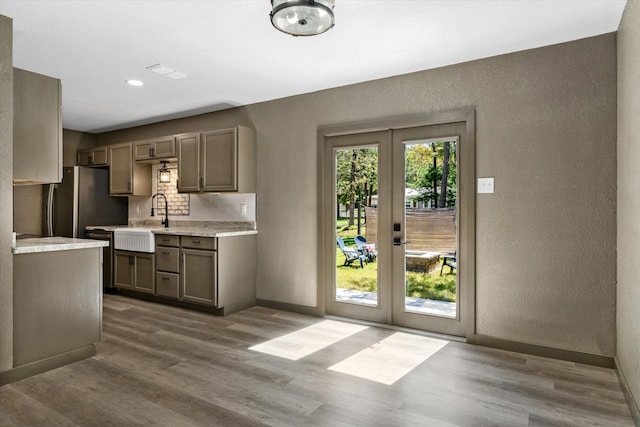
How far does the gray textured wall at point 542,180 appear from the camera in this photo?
2.95 meters

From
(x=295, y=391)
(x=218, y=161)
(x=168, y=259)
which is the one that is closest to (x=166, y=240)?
(x=168, y=259)

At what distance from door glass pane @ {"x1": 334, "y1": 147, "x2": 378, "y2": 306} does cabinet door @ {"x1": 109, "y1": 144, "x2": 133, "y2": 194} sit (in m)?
3.15

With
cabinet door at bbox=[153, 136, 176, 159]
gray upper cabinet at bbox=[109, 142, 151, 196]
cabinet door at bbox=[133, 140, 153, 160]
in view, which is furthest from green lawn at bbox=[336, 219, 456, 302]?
gray upper cabinet at bbox=[109, 142, 151, 196]

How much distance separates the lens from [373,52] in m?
3.30

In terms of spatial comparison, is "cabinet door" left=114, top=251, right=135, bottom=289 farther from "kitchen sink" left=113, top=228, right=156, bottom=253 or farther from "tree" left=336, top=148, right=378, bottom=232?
"tree" left=336, top=148, right=378, bottom=232

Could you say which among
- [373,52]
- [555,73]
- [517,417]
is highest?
[373,52]

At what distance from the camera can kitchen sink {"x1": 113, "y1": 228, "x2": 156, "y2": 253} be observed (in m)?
4.87

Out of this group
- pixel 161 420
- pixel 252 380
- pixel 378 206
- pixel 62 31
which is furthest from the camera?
pixel 378 206

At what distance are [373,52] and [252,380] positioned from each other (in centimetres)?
267

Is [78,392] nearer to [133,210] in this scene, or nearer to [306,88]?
[306,88]

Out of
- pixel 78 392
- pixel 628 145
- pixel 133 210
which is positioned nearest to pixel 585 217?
pixel 628 145

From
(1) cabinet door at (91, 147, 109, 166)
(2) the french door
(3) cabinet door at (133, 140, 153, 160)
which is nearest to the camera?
(2) the french door

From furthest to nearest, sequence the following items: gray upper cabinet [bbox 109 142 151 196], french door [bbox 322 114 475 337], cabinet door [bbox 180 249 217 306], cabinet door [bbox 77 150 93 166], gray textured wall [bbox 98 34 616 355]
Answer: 1. cabinet door [bbox 77 150 93 166]
2. gray upper cabinet [bbox 109 142 151 196]
3. cabinet door [bbox 180 249 217 306]
4. french door [bbox 322 114 475 337]
5. gray textured wall [bbox 98 34 616 355]

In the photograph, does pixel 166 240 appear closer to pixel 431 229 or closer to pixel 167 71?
pixel 167 71
